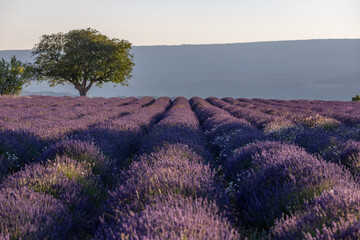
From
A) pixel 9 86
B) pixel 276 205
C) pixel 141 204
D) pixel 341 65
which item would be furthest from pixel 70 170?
pixel 341 65

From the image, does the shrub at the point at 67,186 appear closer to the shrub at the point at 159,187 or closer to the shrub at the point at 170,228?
the shrub at the point at 159,187

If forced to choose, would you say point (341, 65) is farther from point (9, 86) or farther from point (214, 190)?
point (214, 190)

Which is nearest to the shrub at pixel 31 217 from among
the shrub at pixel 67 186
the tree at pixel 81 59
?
the shrub at pixel 67 186

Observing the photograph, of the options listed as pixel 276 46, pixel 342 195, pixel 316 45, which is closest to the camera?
pixel 342 195

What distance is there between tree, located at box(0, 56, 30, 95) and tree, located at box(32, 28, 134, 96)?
8.94 ft

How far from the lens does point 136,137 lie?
24.2 ft

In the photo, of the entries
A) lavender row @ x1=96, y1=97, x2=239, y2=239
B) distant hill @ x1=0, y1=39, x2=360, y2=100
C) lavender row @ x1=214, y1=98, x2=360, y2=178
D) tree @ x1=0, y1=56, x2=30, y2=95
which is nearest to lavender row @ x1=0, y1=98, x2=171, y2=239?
lavender row @ x1=96, y1=97, x2=239, y2=239

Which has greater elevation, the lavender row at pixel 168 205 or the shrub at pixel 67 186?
the lavender row at pixel 168 205

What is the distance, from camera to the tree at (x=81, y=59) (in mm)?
38000

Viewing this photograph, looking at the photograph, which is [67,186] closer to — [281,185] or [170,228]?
[170,228]

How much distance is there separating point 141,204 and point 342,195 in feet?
4.80

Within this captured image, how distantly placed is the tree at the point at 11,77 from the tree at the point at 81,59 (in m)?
2.73

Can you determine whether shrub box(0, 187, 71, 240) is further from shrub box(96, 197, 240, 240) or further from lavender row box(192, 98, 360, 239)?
lavender row box(192, 98, 360, 239)

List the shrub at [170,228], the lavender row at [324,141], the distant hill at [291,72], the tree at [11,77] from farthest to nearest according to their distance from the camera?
the distant hill at [291,72], the tree at [11,77], the lavender row at [324,141], the shrub at [170,228]
